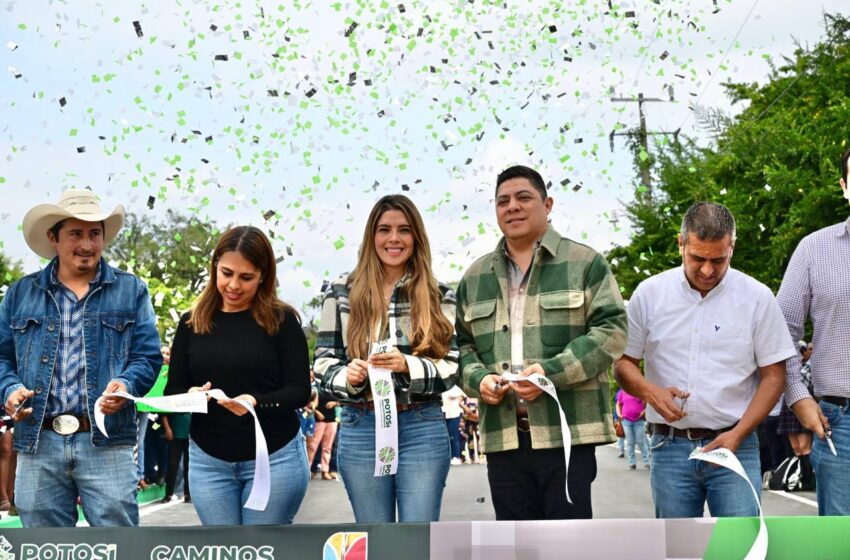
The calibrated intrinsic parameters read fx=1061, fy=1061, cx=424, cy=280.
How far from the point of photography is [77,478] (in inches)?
184

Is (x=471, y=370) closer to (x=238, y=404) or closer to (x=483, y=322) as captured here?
(x=483, y=322)

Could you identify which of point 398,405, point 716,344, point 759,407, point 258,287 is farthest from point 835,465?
point 258,287

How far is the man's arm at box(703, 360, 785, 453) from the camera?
437cm

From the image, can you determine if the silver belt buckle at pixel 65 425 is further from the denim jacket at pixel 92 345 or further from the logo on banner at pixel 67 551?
the logo on banner at pixel 67 551

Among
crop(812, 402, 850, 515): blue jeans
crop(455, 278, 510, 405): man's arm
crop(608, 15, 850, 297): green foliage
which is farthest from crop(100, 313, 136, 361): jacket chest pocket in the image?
crop(608, 15, 850, 297): green foliage

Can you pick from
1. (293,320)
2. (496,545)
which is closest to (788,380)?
(496,545)

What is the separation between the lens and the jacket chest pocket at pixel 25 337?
188 inches

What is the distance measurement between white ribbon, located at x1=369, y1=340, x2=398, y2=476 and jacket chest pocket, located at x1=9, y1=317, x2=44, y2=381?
1590mm

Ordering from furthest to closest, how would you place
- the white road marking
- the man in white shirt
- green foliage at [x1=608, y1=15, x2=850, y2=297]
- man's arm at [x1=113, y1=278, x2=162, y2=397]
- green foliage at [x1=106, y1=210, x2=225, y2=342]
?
green foliage at [x1=106, y1=210, x2=225, y2=342] < green foliage at [x1=608, y1=15, x2=850, y2=297] < the white road marking < man's arm at [x1=113, y1=278, x2=162, y2=397] < the man in white shirt

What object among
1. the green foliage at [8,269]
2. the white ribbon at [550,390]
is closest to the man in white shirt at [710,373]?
the white ribbon at [550,390]

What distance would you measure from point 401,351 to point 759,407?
1.52 m

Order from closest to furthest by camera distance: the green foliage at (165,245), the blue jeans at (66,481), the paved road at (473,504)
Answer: the blue jeans at (66,481) < the paved road at (473,504) < the green foliage at (165,245)

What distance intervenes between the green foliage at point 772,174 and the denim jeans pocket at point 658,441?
43.5ft

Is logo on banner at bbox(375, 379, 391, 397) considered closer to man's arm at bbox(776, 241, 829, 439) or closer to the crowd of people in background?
the crowd of people in background
